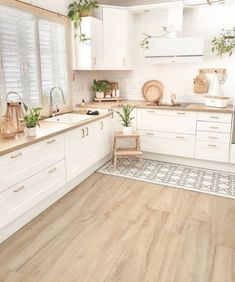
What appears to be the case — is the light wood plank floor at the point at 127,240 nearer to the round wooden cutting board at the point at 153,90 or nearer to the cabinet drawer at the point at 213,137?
the cabinet drawer at the point at 213,137

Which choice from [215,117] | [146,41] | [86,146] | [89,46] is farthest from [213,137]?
[89,46]

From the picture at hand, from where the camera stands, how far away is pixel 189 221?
2.55 meters

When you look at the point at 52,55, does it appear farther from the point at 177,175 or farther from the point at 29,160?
the point at 177,175

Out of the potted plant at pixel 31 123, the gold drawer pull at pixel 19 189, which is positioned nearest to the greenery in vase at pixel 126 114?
the potted plant at pixel 31 123

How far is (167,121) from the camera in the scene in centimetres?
391

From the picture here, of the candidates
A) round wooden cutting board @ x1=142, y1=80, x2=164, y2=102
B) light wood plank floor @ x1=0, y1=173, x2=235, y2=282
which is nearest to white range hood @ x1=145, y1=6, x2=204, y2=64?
round wooden cutting board @ x1=142, y1=80, x2=164, y2=102

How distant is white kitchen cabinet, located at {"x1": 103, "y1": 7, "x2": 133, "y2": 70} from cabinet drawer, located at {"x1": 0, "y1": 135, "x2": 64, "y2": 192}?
189 cm

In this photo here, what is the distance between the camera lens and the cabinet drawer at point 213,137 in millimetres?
3601

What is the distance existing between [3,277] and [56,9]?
125 inches

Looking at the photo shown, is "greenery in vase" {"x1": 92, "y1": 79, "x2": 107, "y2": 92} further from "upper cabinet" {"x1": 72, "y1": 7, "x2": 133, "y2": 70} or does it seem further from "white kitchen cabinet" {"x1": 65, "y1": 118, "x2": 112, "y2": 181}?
"white kitchen cabinet" {"x1": 65, "y1": 118, "x2": 112, "y2": 181}

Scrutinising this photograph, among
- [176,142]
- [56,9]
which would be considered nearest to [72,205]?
[176,142]

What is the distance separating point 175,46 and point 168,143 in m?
1.44

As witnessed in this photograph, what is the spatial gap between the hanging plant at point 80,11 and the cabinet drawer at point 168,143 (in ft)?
5.77

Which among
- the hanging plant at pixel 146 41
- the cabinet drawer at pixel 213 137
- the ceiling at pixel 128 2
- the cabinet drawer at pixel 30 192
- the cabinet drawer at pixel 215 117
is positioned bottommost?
the cabinet drawer at pixel 30 192
